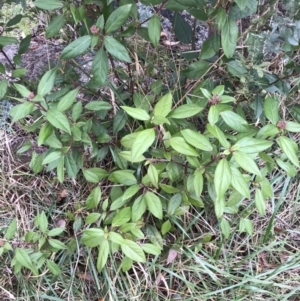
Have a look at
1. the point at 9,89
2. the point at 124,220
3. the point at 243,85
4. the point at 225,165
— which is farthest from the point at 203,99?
the point at 9,89

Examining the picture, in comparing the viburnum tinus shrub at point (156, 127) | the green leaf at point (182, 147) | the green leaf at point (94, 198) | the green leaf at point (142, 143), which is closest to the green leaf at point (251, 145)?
the viburnum tinus shrub at point (156, 127)

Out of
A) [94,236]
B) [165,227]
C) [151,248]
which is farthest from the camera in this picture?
[165,227]

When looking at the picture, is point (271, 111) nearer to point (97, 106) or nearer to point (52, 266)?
point (97, 106)

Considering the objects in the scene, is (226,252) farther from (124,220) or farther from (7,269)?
(7,269)

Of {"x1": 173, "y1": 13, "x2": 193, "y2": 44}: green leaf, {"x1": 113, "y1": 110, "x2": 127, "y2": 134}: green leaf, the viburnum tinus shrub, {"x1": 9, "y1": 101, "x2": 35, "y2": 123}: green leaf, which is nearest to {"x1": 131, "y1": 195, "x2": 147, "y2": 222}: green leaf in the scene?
the viburnum tinus shrub

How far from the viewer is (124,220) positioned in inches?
51.9

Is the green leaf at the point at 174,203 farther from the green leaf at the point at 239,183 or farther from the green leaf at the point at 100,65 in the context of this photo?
the green leaf at the point at 100,65

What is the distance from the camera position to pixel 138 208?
1322mm

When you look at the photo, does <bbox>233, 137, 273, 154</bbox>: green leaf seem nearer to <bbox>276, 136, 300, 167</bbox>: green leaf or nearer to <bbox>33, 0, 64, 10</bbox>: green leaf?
<bbox>276, 136, 300, 167</bbox>: green leaf

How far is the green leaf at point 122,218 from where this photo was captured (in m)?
1.31

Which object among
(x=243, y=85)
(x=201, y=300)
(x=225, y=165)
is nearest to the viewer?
(x=225, y=165)

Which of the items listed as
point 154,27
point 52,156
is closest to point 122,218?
point 52,156

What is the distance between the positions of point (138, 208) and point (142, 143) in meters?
0.38

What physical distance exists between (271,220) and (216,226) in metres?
0.22
